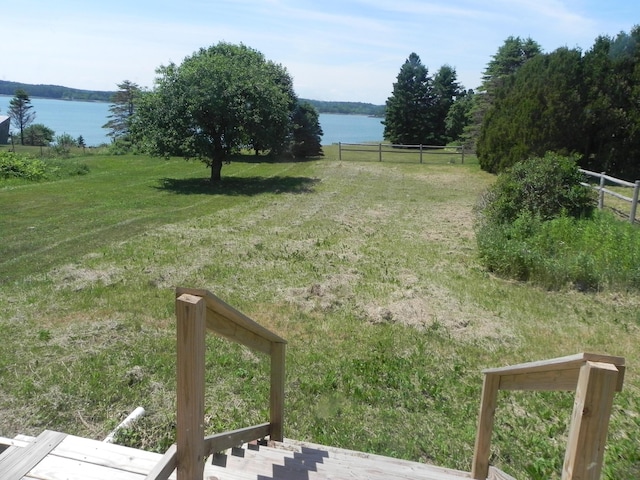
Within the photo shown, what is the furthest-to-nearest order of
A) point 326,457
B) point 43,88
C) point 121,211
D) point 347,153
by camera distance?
point 43,88, point 347,153, point 121,211, point 326,457

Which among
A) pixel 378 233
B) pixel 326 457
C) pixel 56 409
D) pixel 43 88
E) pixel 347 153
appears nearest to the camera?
pixel 326 457

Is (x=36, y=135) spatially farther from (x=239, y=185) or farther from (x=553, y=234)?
(x=553, y=234)

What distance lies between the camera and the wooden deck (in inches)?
96.9

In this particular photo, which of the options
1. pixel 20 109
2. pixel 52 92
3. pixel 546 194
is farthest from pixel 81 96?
pixel 546 194

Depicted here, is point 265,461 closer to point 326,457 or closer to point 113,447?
point 326,457

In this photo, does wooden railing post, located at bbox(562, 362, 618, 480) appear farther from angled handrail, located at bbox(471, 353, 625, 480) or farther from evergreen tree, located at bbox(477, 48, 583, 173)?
evergreen tree, located at bbox(477, 48, 583, 173)

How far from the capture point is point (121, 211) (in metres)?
13.1

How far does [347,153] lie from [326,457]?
3075 cm

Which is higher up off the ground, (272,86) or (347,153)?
(272,86)

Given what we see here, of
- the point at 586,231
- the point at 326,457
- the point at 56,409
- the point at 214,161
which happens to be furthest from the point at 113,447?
the point at 214,161

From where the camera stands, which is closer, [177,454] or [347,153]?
[177,454]

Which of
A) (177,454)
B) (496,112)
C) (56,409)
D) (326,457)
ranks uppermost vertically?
(496,112)

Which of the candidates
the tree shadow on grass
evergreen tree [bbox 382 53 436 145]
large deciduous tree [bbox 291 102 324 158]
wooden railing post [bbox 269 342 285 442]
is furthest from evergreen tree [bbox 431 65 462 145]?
wooden railing post [bbox 269 342 285 442]

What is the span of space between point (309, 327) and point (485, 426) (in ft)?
11.0
